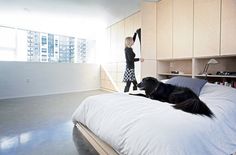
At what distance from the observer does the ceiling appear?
348 centimetres

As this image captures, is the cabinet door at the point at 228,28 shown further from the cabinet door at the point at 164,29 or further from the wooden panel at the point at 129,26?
the wooden panel at the point at 129,26

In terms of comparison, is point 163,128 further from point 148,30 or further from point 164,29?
point 148,30

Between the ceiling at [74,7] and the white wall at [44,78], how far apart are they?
62.5 inches

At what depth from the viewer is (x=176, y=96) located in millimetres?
1776

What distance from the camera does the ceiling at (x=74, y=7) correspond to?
3479 millimetres

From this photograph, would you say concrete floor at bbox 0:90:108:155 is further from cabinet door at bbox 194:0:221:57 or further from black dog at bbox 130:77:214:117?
cabinet door at bbox 194:0:221:57

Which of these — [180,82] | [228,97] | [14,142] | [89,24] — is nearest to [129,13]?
[89,24]

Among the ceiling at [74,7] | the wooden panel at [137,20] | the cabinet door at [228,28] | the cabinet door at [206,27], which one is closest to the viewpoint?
the cabinet door at [228,28]

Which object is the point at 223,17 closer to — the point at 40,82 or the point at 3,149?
the point at 3,149

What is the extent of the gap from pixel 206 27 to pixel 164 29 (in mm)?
883

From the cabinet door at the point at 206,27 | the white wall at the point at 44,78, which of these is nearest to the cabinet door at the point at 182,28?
the cabinet door at the point at 206,27

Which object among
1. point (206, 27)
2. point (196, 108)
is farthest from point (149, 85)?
point (206, 27)

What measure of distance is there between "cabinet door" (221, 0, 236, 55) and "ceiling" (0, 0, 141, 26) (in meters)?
1.76

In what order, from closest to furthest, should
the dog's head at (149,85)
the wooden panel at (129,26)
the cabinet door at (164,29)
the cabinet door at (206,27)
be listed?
the dog's head at (149,85) → the cabinet door at (206,27) → the cabinet door at (164,29) → the wooden panel at (129,26)
